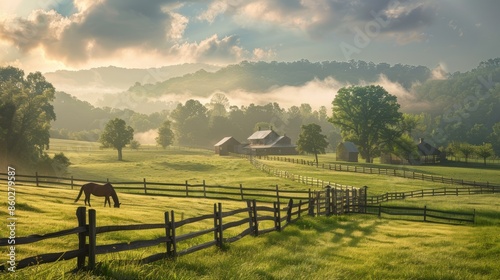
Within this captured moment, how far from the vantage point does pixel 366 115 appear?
295 ft

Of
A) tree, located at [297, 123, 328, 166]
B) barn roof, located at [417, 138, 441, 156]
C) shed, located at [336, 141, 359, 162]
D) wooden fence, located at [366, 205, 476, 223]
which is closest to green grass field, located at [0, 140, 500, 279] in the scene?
wooden fence, located at [366, 205, 476, 223]

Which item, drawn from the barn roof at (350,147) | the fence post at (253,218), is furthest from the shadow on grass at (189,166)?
the fence post at (253,218)

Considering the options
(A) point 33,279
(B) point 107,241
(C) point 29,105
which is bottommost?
(B) point 107,241

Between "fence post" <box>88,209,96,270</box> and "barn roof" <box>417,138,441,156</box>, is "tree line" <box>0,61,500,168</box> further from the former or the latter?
"fence post" <box>88,209,96,270</box>

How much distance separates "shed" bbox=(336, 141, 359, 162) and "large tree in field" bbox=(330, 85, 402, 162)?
126 cm

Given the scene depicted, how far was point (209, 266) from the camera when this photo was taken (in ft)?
32.4

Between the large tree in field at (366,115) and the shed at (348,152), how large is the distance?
4.14 ft

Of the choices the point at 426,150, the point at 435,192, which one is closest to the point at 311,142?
the point at 426,150

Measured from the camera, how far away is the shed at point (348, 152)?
89.8 meters

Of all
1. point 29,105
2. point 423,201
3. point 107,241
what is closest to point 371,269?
point 107,241

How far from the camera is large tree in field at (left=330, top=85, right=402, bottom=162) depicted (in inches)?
3497

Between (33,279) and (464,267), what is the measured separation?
11.5 m

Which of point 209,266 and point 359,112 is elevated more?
point 359,112

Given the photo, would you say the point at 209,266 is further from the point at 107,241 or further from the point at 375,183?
the point at 375,183
